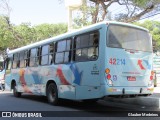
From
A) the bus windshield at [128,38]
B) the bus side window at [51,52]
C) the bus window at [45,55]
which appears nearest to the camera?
the bus windshield at [128,38]

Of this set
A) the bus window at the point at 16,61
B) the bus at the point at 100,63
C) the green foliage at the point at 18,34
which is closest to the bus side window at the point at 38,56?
the bus at the point at 100,63

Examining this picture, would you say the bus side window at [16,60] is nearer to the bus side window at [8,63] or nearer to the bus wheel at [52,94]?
the bus side window at [8,63]

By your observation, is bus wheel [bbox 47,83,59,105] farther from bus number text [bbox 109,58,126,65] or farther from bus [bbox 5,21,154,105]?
bus number text [bbox 109,58,126,65]

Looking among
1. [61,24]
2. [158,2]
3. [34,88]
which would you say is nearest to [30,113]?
[34,88]

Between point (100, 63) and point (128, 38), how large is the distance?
1.54m

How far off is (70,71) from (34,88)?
3783 millimetres

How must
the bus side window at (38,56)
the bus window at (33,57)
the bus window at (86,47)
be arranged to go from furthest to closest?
the bus window at (33,57), the bus side window at (38,56), the bus window at (86,47)

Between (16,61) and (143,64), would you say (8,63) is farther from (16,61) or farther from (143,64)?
(143,64)

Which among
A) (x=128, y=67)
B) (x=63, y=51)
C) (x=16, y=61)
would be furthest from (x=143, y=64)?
(x=16, y=61)

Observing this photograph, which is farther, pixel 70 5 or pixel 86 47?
pixel 70 5

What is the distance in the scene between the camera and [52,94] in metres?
13.3

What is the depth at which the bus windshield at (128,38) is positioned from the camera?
1059 centimetres

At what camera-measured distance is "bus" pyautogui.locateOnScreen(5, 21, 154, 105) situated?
10.3 metres

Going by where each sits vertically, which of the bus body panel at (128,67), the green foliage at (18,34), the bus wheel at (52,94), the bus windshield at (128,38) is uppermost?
the green foliage at (18,34)
